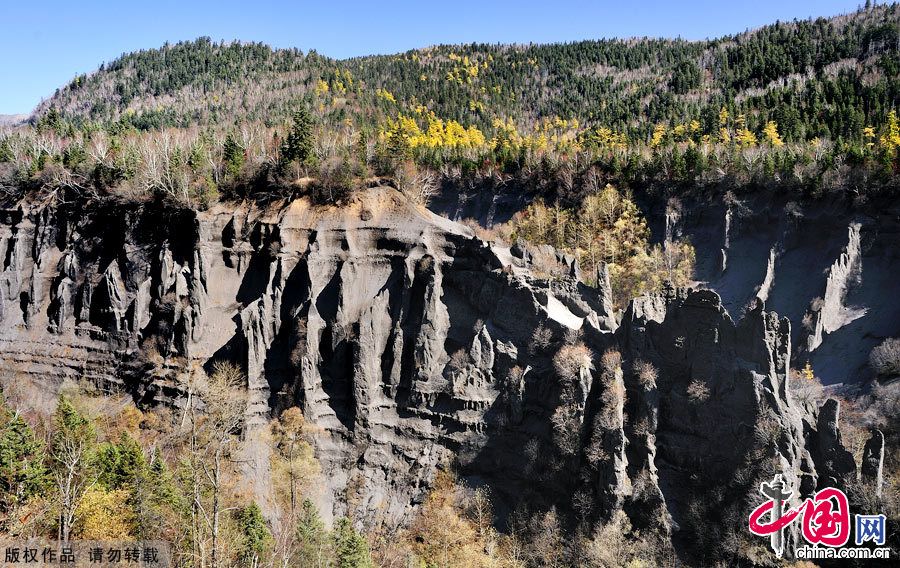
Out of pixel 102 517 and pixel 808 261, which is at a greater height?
pixel 808 261

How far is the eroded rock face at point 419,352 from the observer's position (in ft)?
119

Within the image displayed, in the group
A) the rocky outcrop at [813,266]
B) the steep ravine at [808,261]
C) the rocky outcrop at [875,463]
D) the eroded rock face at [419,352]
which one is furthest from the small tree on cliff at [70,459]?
the steep ravine at [808,261]

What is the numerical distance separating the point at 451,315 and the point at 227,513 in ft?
65.9

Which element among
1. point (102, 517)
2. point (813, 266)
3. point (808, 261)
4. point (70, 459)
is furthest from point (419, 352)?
point (808, 261)

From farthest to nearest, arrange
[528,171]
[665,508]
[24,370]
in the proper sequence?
[528,171] < [24,370] < [665,508]

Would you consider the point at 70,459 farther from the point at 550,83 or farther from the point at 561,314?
the point at 550,83

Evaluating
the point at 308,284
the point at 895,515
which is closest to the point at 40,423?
the point at 308,284

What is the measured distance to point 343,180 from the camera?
168ft

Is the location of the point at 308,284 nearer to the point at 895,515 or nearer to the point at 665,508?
the point at 665,508

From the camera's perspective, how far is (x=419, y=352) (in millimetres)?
44500

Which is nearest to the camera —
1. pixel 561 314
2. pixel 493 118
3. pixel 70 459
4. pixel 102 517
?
pixel 70 459

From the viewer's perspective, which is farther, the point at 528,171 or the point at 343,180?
the point at 528,171

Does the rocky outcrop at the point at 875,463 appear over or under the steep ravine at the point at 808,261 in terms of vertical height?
under

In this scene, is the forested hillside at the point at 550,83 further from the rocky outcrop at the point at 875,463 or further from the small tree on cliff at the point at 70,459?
the small tree on cliff at the point at 70,459
